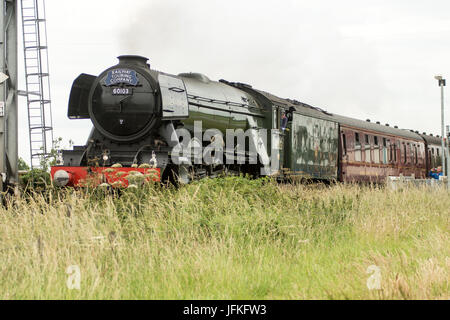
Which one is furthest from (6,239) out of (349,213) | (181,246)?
(349,213)

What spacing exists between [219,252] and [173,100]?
5.32 m

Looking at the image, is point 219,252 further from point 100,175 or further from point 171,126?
point 171,126

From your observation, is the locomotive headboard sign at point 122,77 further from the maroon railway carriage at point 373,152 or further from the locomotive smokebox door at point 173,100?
the maroon railway carriage at point 373,152

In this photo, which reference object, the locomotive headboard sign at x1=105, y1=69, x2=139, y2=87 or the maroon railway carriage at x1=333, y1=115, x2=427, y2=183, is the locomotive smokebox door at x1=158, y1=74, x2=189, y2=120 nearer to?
the locomotive headboard sign at x1=105, y1=69, x2=139, y2=87

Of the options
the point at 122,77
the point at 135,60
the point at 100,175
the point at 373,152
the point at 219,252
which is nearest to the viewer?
the point at 219,252

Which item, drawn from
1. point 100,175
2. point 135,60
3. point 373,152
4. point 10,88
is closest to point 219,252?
point 100,175

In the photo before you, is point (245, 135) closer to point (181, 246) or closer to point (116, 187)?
point (116, 187)

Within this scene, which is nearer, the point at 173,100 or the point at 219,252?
the point at 219,252

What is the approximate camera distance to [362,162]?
1959cm

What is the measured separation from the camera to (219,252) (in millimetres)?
5840

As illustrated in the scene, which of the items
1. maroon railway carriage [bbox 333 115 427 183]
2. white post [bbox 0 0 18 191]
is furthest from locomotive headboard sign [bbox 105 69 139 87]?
maroon railway carriage [bbox 333 115 427 183]

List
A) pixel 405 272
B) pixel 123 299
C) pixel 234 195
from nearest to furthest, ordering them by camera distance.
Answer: pixel 123 299 < pixel 405 272 < pixel 234 195

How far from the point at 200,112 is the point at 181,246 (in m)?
5.71
